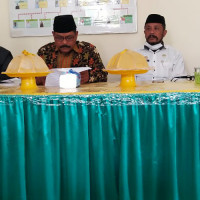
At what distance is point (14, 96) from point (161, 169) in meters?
0.91

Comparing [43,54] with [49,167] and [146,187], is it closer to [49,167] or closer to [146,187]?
[49,167]

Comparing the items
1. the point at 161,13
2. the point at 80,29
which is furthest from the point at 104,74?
the point at 161,13

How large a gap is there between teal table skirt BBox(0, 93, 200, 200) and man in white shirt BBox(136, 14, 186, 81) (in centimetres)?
141

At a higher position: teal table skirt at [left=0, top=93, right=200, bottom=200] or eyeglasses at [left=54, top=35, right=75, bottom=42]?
eyeglasses at [left=54, top=35, right=75, bottom=42]

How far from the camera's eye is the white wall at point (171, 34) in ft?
10.7

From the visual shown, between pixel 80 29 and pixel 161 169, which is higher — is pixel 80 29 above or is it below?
above

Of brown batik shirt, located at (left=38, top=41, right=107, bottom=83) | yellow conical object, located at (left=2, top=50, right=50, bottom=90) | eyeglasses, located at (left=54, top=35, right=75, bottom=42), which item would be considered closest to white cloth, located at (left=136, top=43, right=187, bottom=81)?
brown batik shirt, located at (left=38, top=41, right=107, bottom=83)

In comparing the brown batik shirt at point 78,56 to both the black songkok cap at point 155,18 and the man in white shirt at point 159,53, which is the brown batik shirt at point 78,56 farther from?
the black songkok cap at point 155,18

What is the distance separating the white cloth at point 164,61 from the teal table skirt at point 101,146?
4.81 ft

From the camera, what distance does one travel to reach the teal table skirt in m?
1.63

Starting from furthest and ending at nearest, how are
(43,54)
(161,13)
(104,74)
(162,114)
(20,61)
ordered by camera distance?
(161,13) → (43,54) → (104,74) → (20,61) → (162,114)

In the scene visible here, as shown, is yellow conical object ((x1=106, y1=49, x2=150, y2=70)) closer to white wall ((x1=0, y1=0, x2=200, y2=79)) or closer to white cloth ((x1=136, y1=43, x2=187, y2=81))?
white cloth ((x1=136, y1=43, x2=187, y2=81))

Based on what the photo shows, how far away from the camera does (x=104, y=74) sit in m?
2.69

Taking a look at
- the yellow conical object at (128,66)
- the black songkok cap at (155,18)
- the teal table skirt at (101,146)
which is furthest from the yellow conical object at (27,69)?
the black songkok cap at (155,18)
